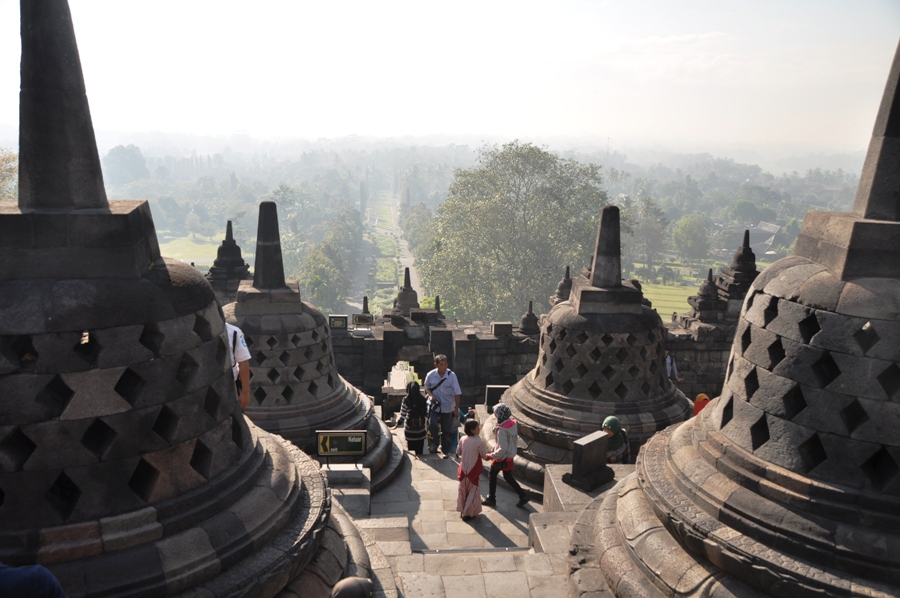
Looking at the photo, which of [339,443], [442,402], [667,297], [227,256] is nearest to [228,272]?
[227,256]

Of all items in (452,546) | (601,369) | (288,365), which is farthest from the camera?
(601,369)

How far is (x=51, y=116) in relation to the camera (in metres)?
3.30

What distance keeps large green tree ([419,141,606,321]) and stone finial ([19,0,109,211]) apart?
40373 millimetres

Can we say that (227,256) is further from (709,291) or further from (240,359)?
(240,359)

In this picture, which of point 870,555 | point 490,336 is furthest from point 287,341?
point 490,336

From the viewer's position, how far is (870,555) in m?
3.53

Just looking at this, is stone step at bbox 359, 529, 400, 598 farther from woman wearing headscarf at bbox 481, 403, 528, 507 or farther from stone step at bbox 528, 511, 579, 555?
woman wearing headscarf at bbox 481, 403, 528, 507

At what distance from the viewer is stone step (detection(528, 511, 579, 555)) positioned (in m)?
5.43

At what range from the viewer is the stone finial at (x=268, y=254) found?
27.8ft

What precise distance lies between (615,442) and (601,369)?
1.22 metres

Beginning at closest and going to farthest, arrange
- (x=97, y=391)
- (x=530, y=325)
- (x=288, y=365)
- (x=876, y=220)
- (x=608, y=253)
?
(x=97, y=391), (x=876, y=220), (x=288, y=365), (x=608, y=253), (x=530, y=325)

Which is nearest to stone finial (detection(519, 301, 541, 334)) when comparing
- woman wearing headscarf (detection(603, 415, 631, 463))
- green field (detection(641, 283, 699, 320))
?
woman wearing headscarf (detection(603, 415, 631, 463))

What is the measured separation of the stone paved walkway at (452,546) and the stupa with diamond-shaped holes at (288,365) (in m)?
0.62

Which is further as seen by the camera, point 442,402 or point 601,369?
point 442,402
